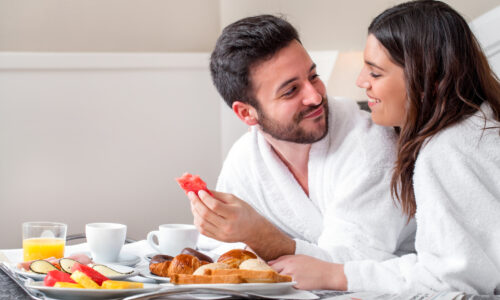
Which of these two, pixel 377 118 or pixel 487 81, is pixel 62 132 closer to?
pixel 377 118

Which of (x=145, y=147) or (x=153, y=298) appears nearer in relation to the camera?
(x=153, y=298)

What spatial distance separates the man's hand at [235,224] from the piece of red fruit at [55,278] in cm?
35

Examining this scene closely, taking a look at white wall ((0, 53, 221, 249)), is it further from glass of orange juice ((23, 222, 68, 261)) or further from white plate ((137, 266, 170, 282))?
white plate ((137, 266, 170, 282))

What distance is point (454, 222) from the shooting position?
1.20 meters

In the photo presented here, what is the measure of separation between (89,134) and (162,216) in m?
0.54

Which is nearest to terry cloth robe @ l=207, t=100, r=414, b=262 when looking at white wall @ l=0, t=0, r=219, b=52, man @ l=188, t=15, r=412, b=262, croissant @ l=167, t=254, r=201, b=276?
man @ l=188, t=15, r=412, b=262

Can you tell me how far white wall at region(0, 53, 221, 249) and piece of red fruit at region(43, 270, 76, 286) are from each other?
1.80 meters

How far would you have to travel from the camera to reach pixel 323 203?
169cm

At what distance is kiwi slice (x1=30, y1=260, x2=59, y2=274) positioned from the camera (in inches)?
44.8

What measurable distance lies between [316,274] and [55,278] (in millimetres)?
526

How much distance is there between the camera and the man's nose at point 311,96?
1.59 meters

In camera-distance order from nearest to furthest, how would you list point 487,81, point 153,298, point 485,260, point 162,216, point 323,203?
point 153,298, point 485,260, point 487,81, point 323,203, point 162,216

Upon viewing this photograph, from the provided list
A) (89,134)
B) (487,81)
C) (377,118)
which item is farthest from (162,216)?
(487,81)

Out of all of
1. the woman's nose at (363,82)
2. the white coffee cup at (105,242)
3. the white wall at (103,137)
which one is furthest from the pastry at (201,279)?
the white wall at (103,137)
